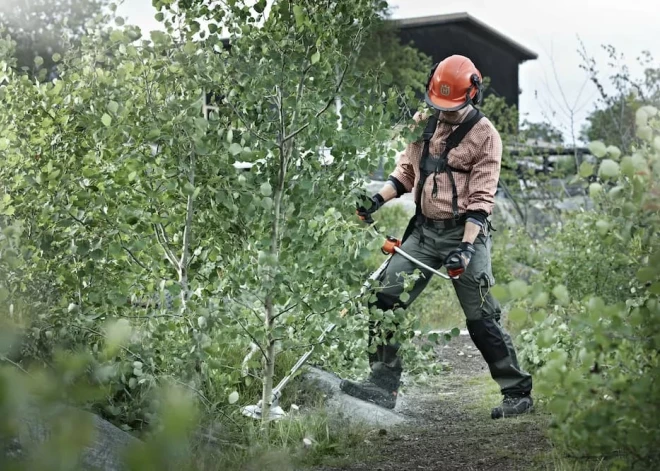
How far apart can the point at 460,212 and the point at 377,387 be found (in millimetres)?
1101

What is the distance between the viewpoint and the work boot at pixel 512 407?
5.08 metres

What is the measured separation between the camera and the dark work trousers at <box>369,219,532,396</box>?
5.02 m

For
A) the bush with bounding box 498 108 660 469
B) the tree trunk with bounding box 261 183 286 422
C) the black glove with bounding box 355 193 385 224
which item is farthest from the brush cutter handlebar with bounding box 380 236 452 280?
the bush with bounding box 498 108 660 469

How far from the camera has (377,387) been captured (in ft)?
17.3

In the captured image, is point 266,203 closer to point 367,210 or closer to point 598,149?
point 367,210

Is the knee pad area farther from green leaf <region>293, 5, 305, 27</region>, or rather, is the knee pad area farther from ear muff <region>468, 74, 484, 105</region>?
green leaf <region>293, 5, 305, 27</region>

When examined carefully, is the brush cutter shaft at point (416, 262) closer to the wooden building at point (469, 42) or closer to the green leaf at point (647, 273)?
the green leaf at point (647, 273)

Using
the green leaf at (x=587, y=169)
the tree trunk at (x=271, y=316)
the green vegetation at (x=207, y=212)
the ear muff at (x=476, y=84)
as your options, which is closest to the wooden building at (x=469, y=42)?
the ear muff at (x=476, y=84)

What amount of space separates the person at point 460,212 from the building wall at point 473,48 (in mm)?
18922

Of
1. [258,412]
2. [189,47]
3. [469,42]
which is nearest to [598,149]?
[189,47]

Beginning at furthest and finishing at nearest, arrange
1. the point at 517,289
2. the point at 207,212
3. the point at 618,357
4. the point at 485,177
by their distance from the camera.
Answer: the point at 485,177 < the point at 207,212 < the point at 618,357 < the point at 517,289

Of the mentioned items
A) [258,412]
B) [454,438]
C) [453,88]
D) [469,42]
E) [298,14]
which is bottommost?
[454,438]

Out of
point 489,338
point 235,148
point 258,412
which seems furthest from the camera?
point 489,338

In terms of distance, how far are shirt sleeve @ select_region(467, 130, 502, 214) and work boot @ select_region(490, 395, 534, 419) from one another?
1066mm
